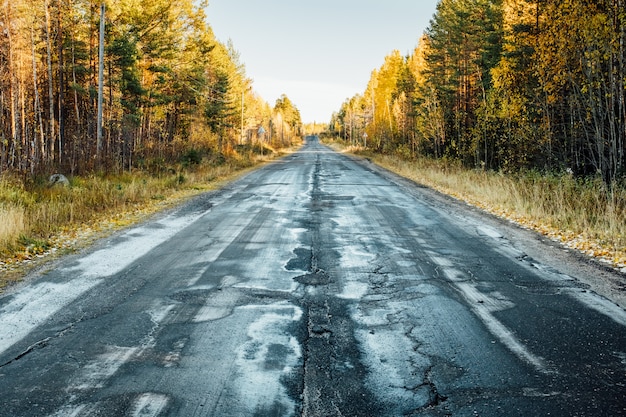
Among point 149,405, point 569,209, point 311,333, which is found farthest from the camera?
point 569,209

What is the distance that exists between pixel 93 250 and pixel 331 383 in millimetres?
5574

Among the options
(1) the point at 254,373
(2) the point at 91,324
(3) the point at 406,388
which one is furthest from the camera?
(2) the point at 91,324

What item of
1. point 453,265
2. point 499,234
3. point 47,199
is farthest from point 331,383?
point 47,199

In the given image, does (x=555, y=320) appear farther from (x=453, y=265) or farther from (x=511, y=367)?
(x=453, y=265)

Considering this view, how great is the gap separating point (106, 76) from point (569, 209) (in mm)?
24747

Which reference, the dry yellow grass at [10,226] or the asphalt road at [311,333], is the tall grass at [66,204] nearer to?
the dry yellow grass at [10,226]

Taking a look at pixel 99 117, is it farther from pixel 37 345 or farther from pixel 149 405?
pixel 149 405

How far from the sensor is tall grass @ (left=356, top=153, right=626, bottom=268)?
7.86m

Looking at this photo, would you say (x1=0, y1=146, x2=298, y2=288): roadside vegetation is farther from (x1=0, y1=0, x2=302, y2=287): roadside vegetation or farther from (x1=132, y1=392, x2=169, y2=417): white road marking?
(x1=132, y1=392, x2=169, y2=417): white road marking

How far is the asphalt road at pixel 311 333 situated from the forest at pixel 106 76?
1173cm

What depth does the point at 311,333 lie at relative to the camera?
4.07 metres

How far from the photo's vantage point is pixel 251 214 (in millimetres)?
11086

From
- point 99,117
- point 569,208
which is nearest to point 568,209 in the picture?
point 569,208

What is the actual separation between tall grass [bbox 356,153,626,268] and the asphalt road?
1.04 meters
